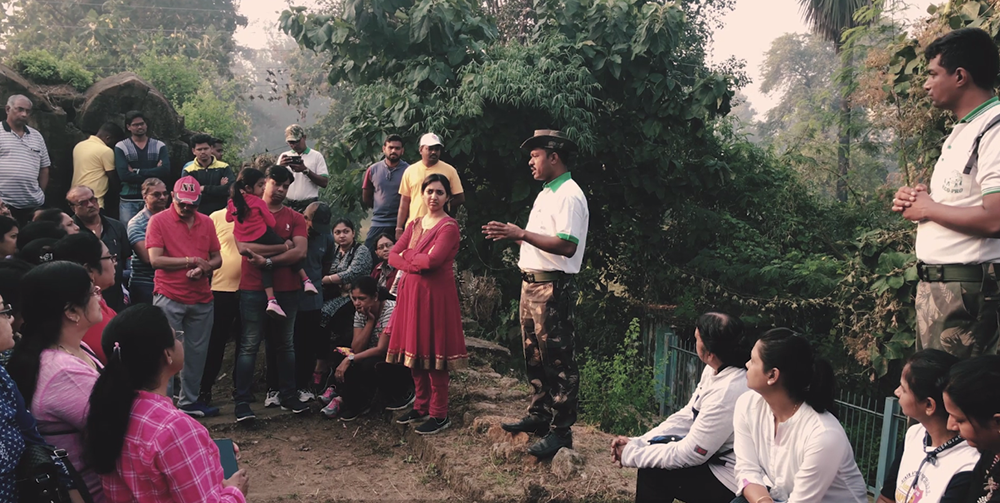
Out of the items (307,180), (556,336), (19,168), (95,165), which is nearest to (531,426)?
(556,336)

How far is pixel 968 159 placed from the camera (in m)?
2.96

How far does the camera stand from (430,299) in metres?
5.14

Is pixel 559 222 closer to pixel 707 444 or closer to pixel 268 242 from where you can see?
pixel 707 444

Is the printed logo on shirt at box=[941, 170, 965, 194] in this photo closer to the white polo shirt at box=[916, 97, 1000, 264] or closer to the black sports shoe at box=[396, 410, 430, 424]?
the white polo shirt at box=[916, 97, 1000, 264]

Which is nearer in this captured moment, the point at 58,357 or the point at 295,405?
the point at 58,357

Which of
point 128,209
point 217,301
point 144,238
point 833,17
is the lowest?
point 217,301

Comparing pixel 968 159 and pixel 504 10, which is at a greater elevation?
pixel 504 10

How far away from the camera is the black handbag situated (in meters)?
2.27

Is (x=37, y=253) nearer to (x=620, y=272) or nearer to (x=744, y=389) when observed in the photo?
(x=744, y=389)

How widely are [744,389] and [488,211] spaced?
6507 millimetres

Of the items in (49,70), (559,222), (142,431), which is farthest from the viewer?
(49,70)

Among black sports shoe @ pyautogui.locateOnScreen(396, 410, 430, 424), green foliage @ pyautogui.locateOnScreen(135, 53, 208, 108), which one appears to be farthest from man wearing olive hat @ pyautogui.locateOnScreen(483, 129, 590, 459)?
green foliage @ pyautogui.locateOnScreen(135, 53, 208, 108)

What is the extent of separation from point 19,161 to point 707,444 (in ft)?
21.3

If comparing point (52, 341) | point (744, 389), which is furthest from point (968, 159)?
point (52, 341)
